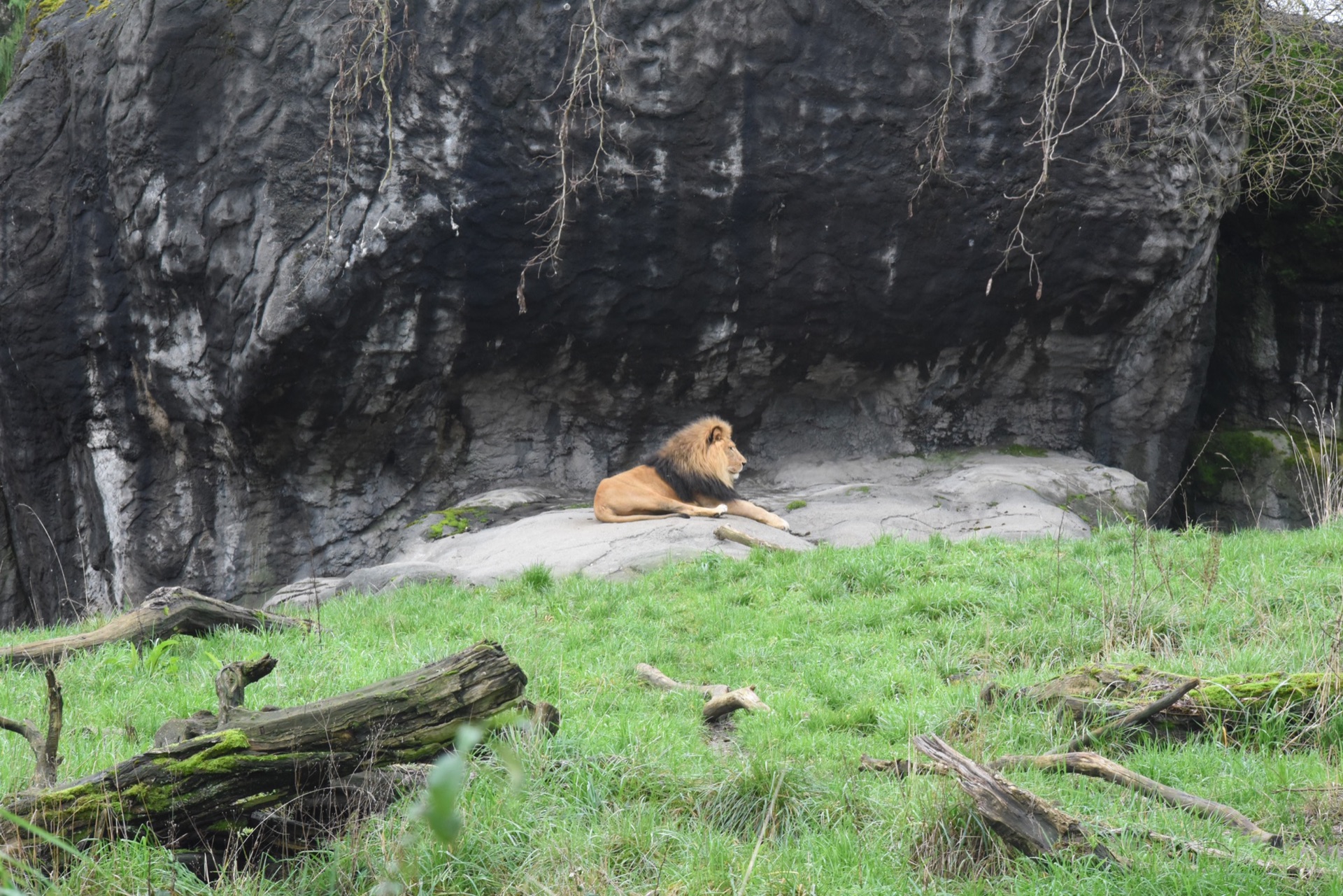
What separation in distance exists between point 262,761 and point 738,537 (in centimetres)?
629

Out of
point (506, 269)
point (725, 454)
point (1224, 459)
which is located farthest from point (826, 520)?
point (1224, 459)

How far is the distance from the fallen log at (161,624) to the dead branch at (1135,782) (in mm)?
4719

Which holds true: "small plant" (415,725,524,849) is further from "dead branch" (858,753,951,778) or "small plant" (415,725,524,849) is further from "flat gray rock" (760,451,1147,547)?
"flat gray rock" (760,451,1147,547)

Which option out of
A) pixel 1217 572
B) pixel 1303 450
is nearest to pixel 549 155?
pixel 1217 572

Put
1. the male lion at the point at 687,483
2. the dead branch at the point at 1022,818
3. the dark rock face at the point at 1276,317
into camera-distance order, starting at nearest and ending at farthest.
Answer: the dead branch at the point at 1022,818
the male lion at the point at 687,483
the dark rock face at the point at 1276,317

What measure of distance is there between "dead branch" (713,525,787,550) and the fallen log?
3.65 m

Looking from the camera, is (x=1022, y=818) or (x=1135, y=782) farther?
(x=1135, y=782)

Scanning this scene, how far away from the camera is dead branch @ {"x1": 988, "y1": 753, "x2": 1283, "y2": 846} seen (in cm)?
333

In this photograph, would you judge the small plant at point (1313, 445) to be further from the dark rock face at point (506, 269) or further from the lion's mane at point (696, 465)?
the lion's mane at point (696, 465)

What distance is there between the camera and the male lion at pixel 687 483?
1073 centimetres

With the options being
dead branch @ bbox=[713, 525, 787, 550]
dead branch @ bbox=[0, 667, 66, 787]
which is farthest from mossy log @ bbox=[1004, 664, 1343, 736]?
dead branch @ bbox=[713, 525, 787, 550]

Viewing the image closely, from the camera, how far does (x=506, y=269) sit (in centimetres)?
1131

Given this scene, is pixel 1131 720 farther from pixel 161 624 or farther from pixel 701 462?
pixel 701 462

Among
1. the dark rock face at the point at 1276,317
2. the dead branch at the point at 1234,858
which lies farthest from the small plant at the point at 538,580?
the dark rock face at the point at 1276,317
